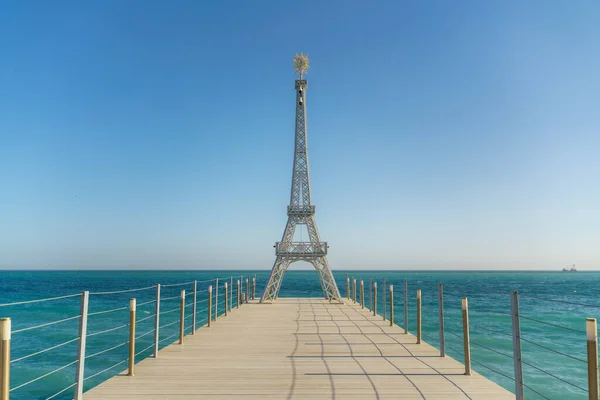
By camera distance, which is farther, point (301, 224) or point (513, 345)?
point (301, 224)

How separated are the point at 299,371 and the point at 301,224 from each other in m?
14.7

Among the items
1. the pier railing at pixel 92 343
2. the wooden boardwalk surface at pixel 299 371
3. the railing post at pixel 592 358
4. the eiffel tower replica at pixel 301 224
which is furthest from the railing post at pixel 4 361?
the eiffel tower replica at pixel 301 224

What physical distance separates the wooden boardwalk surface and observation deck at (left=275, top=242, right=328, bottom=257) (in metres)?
10.1

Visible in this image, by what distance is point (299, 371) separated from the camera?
5.59 metres

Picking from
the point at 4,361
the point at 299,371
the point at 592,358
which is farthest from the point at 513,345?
the point at 4,361

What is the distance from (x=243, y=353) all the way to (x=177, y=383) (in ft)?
6.30

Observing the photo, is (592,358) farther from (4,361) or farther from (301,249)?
(301,249)

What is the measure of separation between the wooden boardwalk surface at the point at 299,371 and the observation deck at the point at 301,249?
10.1m

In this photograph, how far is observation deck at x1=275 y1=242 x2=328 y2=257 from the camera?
63.4ft

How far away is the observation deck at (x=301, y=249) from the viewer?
19.3 metres

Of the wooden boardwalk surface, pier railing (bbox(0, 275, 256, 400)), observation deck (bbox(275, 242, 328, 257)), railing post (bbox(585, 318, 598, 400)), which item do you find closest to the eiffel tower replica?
observation deck (bbox(275, 242, 328, 257))

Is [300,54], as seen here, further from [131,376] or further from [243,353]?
[131,376]

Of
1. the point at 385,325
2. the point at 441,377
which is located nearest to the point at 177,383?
the point at 441,377

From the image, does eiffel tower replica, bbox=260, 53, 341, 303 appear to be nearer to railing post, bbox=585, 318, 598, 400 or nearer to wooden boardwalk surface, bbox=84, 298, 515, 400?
wooden boardwalk surface, bbox=84, 298, 515, 400
